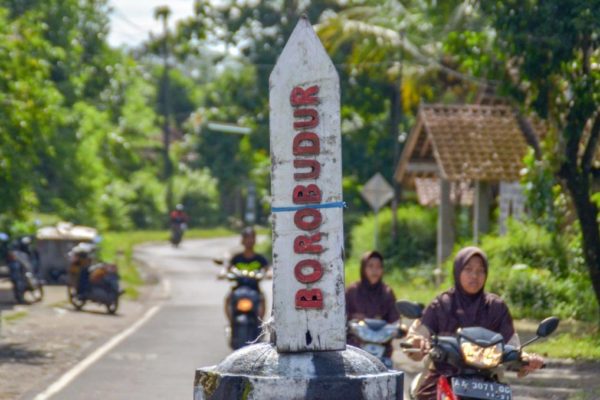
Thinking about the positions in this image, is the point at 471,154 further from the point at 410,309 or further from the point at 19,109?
the point at 410,309

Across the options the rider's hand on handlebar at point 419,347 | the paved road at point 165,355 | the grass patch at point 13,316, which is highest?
the rider's hand on handlebar at point 419,347

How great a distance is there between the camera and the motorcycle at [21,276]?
26.2m

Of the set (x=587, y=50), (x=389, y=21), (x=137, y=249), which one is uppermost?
(x=389, y=21)

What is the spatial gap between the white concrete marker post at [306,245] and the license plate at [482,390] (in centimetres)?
62

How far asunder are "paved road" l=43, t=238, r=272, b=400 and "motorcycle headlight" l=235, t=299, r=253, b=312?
85cm

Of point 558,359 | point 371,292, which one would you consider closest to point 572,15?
point 558,359

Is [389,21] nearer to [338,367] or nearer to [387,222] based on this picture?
[387,222]

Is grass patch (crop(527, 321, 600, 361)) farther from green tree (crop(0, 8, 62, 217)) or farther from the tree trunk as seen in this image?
green tree (crop(0, 8, 62, 217))

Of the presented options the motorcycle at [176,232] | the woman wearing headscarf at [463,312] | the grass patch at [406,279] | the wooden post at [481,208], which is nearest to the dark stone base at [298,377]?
the woman wearing headscarf at [463,312]

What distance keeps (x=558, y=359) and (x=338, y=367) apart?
10.3m

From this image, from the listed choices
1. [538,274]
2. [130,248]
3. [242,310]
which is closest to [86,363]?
[242,310]

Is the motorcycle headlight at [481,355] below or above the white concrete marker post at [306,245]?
below

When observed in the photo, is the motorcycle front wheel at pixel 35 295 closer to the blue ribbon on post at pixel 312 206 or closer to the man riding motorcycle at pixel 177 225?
the blue ribbon on post at pixel 312 206

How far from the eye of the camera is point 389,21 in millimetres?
39844
